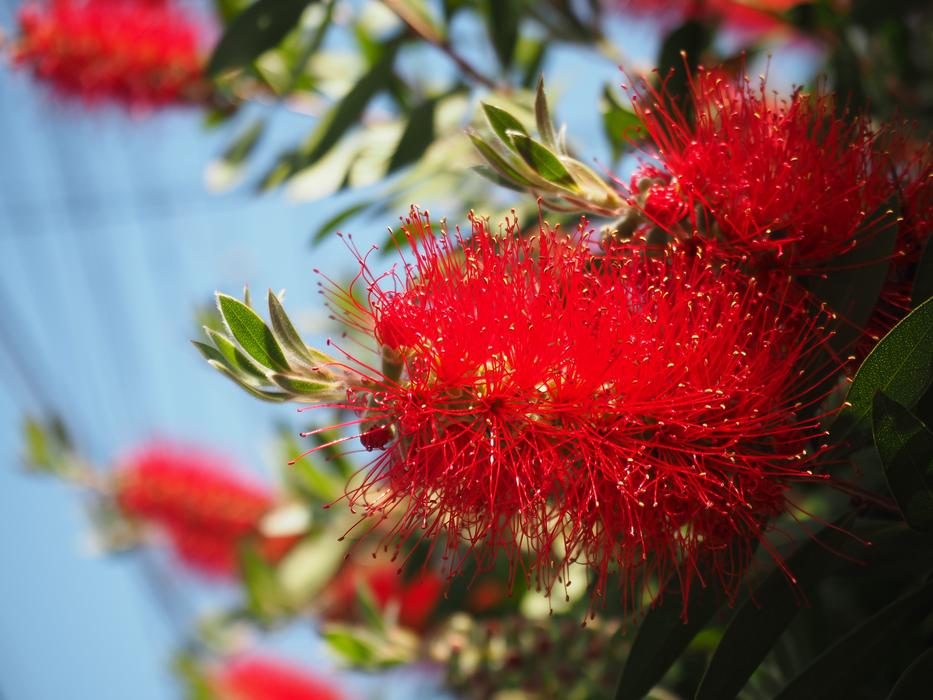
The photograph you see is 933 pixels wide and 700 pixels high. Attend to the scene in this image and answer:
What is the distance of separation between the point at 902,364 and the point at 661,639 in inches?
17.0

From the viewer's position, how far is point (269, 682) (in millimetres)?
3129

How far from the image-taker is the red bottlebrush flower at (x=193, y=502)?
123 inches

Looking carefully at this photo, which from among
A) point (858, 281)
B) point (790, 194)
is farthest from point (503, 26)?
point (858, 281)

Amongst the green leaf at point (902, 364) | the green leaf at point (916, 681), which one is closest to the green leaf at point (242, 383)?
the green leaf at point (902, 364)

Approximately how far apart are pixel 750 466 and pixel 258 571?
5.55ft

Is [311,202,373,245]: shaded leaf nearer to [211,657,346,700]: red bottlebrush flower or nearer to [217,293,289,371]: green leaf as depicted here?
Result: [217,293,289,371]: green leaf

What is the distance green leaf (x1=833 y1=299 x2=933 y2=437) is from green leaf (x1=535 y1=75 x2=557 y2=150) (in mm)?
458

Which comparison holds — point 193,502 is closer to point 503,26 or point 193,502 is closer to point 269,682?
point 269,682

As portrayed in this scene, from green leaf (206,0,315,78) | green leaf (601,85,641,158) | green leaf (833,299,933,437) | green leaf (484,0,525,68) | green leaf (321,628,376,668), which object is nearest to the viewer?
green leaf (833,299,933,437)

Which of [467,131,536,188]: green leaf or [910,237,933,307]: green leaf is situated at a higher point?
[467,131,536,188]: green leaf

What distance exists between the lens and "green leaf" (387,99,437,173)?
171 centimetres

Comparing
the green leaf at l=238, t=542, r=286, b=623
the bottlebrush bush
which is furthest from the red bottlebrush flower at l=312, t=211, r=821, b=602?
the green leaf at l=238, t=542, r=286, b=623

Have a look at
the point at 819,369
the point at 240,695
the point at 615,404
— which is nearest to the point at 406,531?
the point at 615,404

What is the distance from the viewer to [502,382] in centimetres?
110
